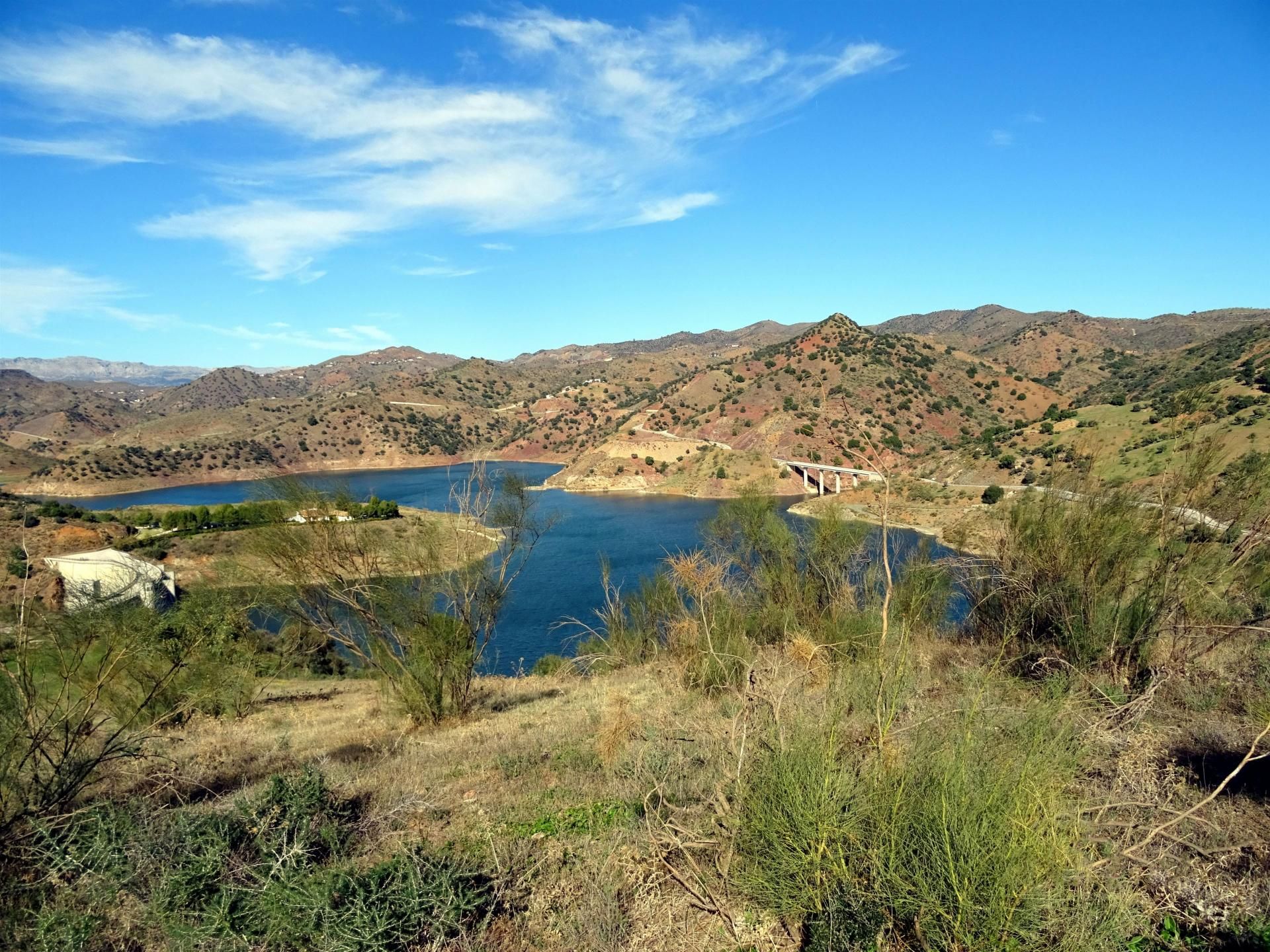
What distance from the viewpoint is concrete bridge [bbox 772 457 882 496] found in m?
63.6

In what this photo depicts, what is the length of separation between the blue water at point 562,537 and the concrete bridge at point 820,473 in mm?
6407

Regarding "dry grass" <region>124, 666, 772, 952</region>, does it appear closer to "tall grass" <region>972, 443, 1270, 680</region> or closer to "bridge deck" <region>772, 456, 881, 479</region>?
"tall grass" <region>972, 443, 1270, 680</region>

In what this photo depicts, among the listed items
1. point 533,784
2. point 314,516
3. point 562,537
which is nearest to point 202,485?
point 562,537

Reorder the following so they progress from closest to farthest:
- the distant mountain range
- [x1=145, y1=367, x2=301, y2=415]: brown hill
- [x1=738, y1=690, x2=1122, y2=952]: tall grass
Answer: [x1=738, y1=690, x2=1122, y2=952]: tall grass
the distant mountain range
[x1=145, y1=367, x2=301, y2=415]: brown hill

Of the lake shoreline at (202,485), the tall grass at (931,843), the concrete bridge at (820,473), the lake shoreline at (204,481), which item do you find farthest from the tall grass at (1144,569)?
the lake shoreline at (204,481)

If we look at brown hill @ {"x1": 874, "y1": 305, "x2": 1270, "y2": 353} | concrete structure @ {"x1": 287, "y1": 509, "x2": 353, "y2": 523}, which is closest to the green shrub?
concrete structure @ {"x1": 287, "y1": 509, "x2": 353, "y2": 523}

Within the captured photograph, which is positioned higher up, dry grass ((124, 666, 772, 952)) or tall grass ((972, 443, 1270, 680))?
tall grass ((972, 443, 1270, 680))

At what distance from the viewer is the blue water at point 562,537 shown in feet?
95.9

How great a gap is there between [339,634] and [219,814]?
25.9ft

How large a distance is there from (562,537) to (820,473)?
30.7 meters

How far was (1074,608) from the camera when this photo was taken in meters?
9.38

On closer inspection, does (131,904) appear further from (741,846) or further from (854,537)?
(854,537)

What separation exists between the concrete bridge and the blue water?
641 cm

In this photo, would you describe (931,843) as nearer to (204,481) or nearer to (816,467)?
(816,467)
